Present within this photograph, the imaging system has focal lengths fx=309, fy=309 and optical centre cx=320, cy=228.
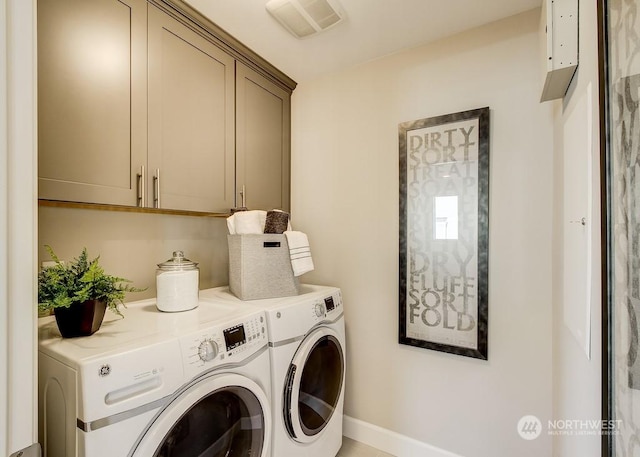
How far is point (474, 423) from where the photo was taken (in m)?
1.66

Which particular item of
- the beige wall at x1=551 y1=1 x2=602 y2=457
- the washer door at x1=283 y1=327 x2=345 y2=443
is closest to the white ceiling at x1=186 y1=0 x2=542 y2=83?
the beige wall at x1=551 y1=1 x2=602 y2=457

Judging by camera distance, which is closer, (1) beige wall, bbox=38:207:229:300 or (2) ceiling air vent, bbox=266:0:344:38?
(1) beige wall, bbox=38:207:229:300

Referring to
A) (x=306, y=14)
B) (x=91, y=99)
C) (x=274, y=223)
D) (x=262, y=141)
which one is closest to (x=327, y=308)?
(x=274, y=223)

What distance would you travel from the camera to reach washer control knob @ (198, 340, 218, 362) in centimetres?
101

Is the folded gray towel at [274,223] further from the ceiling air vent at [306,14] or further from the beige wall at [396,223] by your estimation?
the ceiling air vent at [306,14]

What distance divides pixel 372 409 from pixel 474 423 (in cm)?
59

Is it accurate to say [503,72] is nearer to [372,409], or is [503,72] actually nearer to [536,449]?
[536,449]

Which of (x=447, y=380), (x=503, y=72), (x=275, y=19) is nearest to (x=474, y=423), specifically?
(x=447, y=380)

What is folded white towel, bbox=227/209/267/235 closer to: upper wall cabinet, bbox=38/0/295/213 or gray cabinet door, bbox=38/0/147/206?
upper wall cabinet, bbox=38/0/295/213

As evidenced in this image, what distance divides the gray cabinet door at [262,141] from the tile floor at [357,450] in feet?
5.21

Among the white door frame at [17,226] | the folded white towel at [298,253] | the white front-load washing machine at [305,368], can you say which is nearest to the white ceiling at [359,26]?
the folded white towel at [298,253]

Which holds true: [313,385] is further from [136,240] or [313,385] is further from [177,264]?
[136,240]

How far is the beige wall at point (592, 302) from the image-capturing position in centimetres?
80

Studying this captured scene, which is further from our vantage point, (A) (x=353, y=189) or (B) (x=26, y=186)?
(A) (x=353, y=189)
